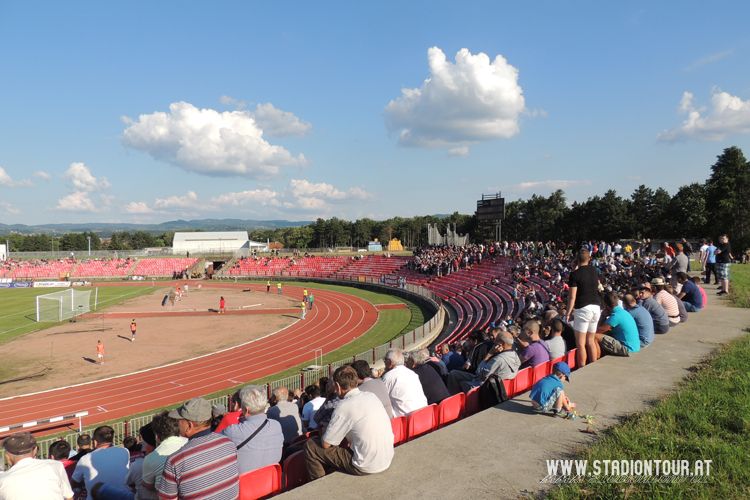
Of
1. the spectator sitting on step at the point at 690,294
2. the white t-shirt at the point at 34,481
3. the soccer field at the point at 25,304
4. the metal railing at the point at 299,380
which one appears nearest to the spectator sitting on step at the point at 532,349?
the metal railing at the point at 299,380

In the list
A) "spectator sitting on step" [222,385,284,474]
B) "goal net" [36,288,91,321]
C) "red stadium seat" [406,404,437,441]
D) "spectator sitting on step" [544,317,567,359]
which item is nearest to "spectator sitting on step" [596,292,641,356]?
"spectator sitting on step" [544,317,567,359]

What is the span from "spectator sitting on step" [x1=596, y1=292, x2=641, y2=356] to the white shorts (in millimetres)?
661

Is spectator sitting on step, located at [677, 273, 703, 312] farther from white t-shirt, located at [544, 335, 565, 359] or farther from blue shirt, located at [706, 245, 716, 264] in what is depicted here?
white t-shirt, located at [544, 335, 565, 359]

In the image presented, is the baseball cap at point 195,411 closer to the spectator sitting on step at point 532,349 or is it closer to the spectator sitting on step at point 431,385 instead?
the spectator sitting on step at point 431,385

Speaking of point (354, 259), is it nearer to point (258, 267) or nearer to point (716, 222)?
point (258, 267)

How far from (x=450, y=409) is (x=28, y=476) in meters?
4.87

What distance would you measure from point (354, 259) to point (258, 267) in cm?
1736

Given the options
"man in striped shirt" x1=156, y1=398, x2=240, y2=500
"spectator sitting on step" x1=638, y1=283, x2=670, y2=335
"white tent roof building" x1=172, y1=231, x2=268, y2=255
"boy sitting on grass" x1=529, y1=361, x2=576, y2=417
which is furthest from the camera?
"white tent roof building" x1=172, y1=231, x2=268, y2=255

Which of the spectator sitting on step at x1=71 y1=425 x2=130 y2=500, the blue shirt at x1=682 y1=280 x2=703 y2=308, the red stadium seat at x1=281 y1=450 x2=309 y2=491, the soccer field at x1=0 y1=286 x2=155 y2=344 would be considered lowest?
the soccer field at x1=0 y1=286 x2=155 y2=344

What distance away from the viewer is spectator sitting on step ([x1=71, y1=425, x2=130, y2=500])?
5086mm

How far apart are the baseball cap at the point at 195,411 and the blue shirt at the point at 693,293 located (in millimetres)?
13865

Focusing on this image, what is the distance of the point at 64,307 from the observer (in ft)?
129

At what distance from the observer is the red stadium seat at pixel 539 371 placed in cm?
726

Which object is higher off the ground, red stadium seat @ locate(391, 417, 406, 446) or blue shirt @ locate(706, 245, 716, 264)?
blue shirt @ locate(706, 245, 716, 264)
